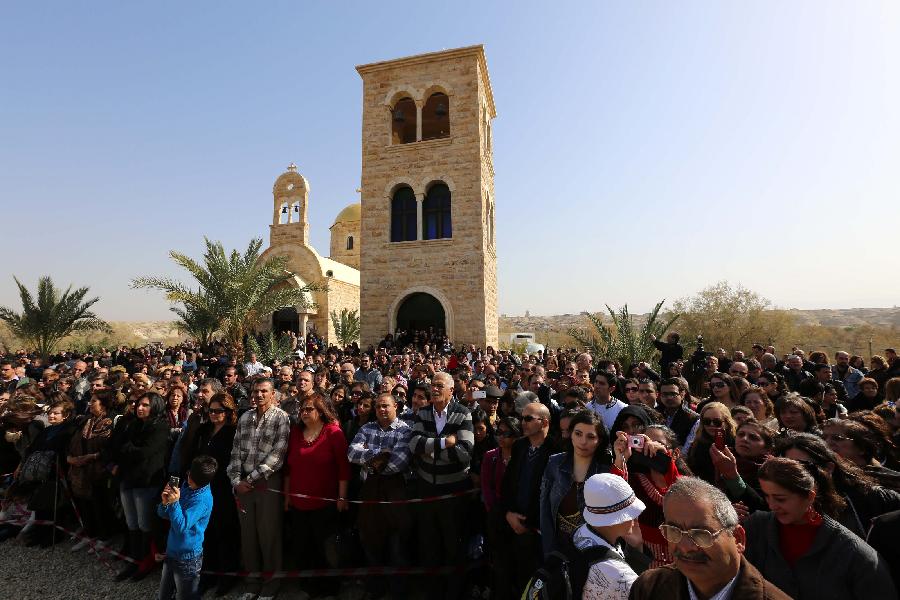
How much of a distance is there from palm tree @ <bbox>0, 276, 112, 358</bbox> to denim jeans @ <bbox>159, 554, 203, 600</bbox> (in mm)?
17879

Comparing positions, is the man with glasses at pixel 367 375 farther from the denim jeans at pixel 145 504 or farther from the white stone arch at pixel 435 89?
the white stone arch at pixel 435 89

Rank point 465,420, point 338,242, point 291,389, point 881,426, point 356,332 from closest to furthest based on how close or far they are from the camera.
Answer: point 881,426 → point 465,420 → point 291,389 → point 356,332 → point 338,242

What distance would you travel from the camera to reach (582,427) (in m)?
2.53

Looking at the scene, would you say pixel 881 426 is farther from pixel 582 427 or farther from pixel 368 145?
pixel 368 145

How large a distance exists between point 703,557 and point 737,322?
24519mm

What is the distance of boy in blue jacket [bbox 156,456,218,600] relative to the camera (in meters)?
3.10

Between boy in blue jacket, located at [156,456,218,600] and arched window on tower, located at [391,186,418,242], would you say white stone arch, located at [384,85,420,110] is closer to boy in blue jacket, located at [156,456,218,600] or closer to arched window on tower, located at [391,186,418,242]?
arched window on tower, located at [391,186,418,242]

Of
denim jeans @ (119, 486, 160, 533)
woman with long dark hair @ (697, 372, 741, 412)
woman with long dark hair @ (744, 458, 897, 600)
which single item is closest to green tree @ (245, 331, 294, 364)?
denim jeans @ (119, 486, 160, 533)

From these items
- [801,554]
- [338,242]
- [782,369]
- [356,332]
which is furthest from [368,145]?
[338,242]

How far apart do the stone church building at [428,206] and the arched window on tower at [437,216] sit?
0.03 metres

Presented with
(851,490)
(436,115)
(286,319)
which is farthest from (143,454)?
(286,319)

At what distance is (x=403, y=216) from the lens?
49.7 ft

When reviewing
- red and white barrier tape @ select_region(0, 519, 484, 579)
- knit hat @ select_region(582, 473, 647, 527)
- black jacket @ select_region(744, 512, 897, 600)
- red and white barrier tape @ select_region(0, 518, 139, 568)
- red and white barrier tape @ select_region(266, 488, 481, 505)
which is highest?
knit hat @ select_region(582, 473, 647, 527)

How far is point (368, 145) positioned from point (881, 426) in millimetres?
15201
